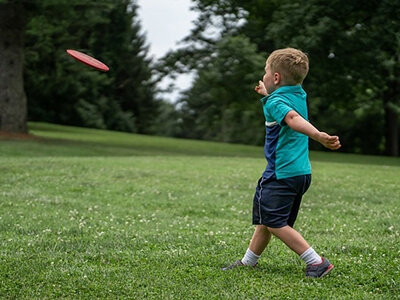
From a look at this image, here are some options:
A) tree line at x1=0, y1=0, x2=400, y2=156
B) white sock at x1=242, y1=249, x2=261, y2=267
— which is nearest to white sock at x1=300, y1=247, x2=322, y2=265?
white sock at x1=242, y1=249, x2=261, y2=267

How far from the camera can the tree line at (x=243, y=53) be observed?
1777 cm

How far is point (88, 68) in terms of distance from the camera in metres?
32.0

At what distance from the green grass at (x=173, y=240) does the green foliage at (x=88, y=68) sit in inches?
521

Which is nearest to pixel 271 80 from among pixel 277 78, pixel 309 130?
pixel 277 78

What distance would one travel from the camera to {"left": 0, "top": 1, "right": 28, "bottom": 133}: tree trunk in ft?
73.8

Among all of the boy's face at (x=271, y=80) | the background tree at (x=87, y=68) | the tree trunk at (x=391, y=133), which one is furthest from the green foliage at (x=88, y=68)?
the tree trunk at (x=391, y=133)

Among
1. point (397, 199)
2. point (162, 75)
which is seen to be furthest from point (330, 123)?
point (397, 199)

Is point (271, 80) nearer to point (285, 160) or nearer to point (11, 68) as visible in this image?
point (285, 160)

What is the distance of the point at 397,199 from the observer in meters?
9.34

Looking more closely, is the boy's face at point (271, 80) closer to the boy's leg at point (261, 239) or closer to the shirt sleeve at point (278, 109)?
the shirt sleeve at point (278, 109)

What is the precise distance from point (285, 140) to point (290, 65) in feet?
2.19

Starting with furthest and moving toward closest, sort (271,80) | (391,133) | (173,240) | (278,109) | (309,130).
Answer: (391,133)
(173,240)
(271,80)
(278,109)
(309,130)

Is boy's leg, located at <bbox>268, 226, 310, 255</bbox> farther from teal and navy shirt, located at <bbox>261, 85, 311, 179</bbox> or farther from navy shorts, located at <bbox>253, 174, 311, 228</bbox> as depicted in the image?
teal and navy shirt, located at <bbox>261, 85, 311, 179</bbox>

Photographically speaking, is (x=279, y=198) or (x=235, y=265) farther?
(x=235, y=265)
